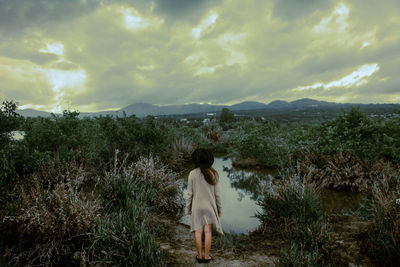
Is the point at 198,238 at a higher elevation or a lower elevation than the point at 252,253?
higher

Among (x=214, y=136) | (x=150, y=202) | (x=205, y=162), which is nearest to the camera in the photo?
(x=205, y=162)

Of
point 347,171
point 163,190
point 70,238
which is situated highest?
point 70,238

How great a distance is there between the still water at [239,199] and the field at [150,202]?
53cm

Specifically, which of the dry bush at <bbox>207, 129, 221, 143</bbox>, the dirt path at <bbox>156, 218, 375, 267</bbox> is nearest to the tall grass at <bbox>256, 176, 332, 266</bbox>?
the dirt path at <bbox>156, 218, 375, 267</bbox>

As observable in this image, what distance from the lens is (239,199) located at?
7664 mm

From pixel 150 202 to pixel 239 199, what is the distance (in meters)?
2.93

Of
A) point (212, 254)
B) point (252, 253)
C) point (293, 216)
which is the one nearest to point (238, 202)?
point (293, 216)

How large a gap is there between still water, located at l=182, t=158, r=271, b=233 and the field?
0.53 m

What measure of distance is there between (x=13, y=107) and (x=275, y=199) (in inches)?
216

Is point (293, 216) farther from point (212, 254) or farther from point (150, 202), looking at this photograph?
point (150, 202)

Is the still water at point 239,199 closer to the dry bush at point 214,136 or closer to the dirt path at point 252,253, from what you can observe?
the dirt path at point 252,253

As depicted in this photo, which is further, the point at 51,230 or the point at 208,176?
the point at 51,230

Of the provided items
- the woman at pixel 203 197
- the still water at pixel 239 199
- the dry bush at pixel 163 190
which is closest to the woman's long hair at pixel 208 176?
the woman at pixel 203 197

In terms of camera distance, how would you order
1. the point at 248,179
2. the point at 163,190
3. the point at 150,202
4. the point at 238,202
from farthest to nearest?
1. the point at 248,179
2. the point at 238,202
3. the point at 163,190
4. the point at 150,202
